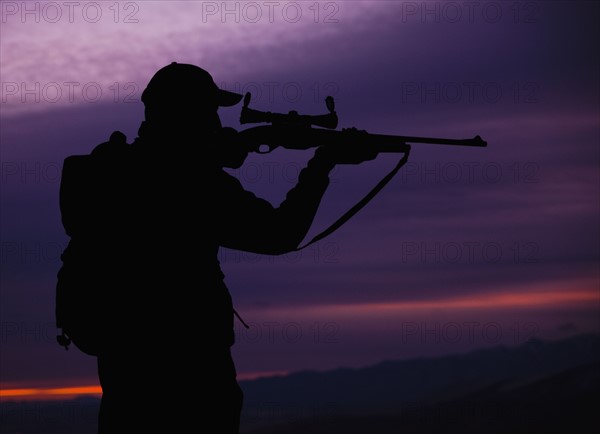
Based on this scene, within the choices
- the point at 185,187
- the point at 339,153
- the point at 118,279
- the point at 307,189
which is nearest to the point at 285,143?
the point at 339,153

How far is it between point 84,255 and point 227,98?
1.71 m

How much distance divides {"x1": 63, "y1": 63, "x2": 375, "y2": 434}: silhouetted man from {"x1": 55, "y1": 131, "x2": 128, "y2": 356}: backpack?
10 mm

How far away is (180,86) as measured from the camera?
6.29m

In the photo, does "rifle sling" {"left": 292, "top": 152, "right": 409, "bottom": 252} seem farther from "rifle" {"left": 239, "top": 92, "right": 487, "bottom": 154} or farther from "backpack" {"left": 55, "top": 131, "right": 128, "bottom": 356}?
"backpack" {"left": 55, "top": 131, "right": 128, "bottom": 356}

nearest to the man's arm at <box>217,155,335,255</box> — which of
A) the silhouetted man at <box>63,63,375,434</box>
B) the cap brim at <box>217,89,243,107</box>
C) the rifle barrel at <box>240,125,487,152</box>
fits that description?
the silhouetted man at <box>63,63,375,434</box>

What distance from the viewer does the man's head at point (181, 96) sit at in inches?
247

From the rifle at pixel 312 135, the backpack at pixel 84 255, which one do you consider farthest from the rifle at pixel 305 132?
the backpack at pixel 84 255

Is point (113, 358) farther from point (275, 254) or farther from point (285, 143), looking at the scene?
point (285, 143)

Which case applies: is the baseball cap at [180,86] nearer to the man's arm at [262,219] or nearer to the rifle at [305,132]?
the man's arm at [262,219]

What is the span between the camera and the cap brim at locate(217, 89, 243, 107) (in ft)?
21.3

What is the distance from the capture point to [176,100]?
6.27 meters

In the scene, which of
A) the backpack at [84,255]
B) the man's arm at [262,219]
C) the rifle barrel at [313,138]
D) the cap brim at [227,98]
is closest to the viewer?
the backpack at [84,255]

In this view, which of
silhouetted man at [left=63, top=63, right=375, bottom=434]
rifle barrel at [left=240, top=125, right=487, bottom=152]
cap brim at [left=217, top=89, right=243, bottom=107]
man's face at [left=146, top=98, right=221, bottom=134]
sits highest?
cap brim at [left=217, top=89, right=243, bottom=107]

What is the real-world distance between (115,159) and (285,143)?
2169mm
